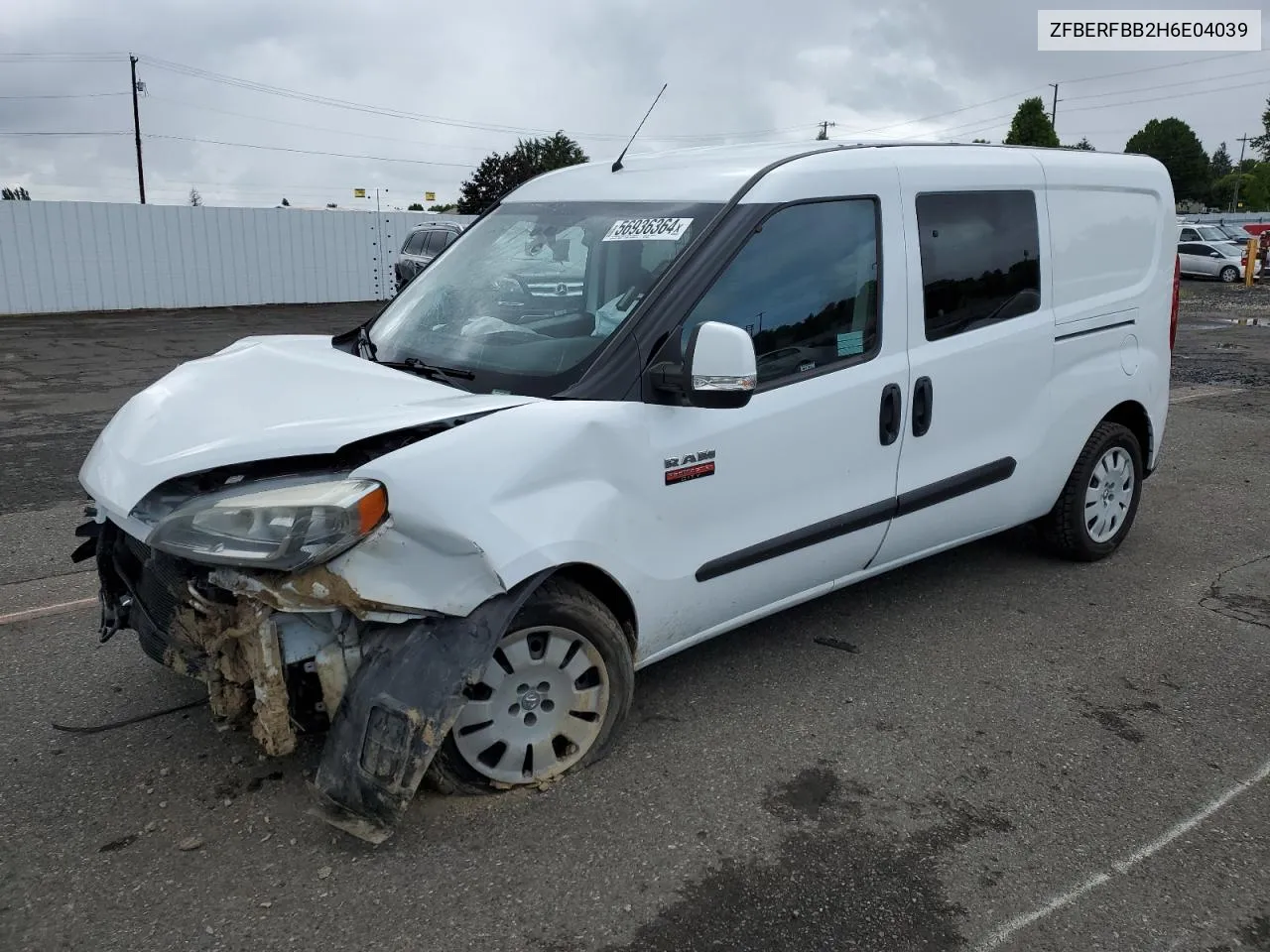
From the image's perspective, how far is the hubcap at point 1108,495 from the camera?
5043 mm

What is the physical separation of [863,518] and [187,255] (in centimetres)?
2292

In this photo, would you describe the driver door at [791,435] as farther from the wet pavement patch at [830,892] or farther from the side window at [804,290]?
the wet pavement patch at [830,892]

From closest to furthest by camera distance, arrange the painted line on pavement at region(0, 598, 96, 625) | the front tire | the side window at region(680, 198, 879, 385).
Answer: the front tire < the side window at region(680, 198, 879, 385) < the painted line on pavement at region(0, 598, 96, 625)

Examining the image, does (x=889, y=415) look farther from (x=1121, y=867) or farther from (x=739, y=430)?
(x=1121, y=867)

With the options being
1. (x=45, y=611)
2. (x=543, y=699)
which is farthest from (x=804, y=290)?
(x=45, y=611)

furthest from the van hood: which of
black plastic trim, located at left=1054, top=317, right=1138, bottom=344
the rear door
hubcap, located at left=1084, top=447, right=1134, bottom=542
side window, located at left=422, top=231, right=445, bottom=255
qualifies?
side window, located at left=422, top=231, right=445, bottom=255

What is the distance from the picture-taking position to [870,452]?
384 cm

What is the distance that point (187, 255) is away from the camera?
23.4 metres

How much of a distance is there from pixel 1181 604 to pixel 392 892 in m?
3.74

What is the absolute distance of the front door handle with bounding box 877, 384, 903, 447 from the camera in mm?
3828

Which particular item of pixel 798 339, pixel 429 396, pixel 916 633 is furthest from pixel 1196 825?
pixel 429 396

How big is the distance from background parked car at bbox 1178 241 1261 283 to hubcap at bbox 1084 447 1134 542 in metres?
28.9

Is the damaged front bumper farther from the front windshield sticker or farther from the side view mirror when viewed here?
the front windshield sticker

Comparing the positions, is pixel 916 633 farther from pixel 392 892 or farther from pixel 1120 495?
pixel 392 892
